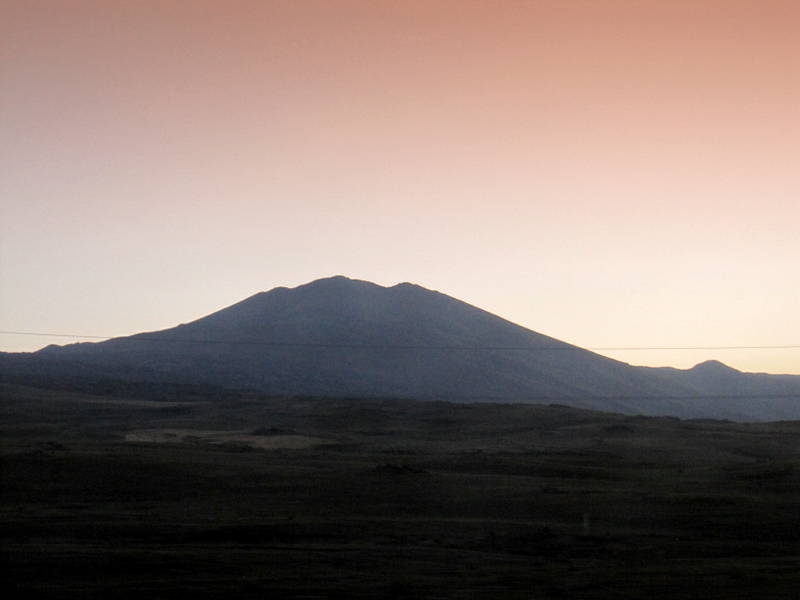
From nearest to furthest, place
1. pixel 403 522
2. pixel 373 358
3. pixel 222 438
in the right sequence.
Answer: pixel 403 522
pixel 222 438
pixel 373 358

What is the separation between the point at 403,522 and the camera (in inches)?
926

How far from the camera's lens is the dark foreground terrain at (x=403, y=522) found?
15594 mm

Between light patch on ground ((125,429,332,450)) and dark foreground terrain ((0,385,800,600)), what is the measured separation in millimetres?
1444

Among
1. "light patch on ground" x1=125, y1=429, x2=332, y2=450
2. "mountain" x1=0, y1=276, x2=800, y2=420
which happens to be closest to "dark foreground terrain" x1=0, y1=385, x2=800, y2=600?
"light patch on ground" x1=125, y1=429, x2=332, y2=450

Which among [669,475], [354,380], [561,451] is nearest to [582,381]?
[354,380]

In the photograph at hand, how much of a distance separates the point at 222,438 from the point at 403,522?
37.5 metres

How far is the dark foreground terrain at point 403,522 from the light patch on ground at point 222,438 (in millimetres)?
1444

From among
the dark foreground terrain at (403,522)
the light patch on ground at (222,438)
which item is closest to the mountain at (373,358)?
the light patch on ground at (222,438)

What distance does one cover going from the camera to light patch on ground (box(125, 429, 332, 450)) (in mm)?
53781

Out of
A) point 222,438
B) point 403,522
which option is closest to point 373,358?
point 222,438

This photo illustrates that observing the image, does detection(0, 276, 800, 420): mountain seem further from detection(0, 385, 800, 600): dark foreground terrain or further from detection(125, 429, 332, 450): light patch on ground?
detection(0, 385, 800, 600): dark foreground terrain

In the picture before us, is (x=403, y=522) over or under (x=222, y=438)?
under

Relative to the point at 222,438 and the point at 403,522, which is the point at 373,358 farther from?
the point at 403,522

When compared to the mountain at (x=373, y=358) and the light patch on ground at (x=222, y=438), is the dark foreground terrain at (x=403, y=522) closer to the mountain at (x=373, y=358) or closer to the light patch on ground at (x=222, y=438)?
the light patch on ground at (x=222, y=438)
